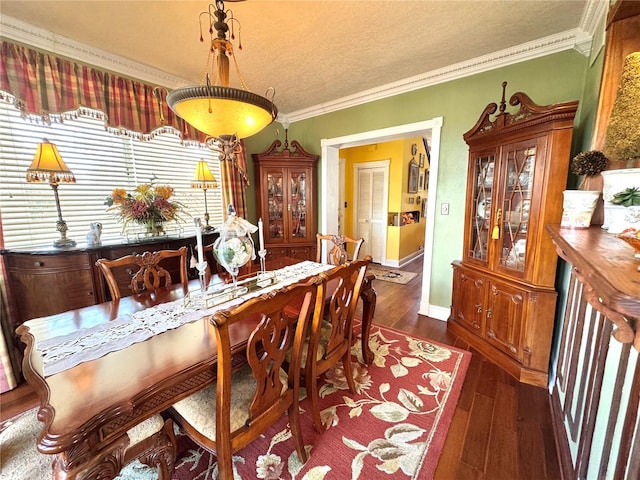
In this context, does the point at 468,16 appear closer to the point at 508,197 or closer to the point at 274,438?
the point at 508,197

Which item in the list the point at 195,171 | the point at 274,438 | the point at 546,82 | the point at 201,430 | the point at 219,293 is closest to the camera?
the point at 201,430

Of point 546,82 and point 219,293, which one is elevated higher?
point 546,82

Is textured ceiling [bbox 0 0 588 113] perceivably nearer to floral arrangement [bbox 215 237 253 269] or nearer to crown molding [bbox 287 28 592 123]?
crown molding [bbox 287 28 592 123]

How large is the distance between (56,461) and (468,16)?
3201mm

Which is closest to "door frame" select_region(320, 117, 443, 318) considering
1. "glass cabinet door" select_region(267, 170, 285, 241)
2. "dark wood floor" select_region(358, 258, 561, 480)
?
"glass cabinet door" select_region(267, 170, 285, 241)

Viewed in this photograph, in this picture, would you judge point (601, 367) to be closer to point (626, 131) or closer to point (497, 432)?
point (497, 432)

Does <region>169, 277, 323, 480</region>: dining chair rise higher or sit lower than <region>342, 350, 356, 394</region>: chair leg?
higher

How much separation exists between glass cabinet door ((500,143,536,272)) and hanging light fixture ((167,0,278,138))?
188 cm

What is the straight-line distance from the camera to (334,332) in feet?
5.19

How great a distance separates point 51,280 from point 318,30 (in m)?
2.84

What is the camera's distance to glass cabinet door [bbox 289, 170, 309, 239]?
379 cm

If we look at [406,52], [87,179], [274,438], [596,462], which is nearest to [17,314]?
[87,179]

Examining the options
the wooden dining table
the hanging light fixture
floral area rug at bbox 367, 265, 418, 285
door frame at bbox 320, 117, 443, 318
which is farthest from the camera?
floral area rug at bbox 367, 265, 418, 285

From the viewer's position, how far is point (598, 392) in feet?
3.36
